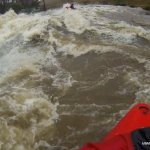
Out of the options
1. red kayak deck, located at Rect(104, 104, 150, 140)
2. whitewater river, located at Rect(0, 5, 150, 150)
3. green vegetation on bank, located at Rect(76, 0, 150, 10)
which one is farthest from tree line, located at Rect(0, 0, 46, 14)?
red kayak deck, located at Rect(104, 104, 150, 140)

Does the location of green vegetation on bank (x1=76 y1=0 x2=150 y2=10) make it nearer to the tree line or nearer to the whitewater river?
the tree line

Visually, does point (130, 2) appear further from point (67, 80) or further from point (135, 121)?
point (135, 121)

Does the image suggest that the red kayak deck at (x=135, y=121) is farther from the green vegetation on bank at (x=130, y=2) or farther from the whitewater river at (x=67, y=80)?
the green vegetation on bank at (x=130, y=2)

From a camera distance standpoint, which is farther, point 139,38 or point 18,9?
point 18,9

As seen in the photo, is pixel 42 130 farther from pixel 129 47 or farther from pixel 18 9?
pixel 18 9

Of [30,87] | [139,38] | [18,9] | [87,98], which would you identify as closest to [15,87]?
[30,87]

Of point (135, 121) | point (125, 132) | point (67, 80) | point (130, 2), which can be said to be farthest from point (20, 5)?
point (125, 132)
